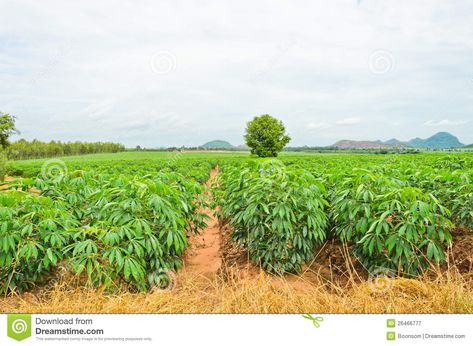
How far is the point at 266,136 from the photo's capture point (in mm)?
57625

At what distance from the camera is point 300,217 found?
3.91 m

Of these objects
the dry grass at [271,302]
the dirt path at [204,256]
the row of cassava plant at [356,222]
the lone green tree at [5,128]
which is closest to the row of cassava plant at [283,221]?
the row of cassava plant at [356,222]

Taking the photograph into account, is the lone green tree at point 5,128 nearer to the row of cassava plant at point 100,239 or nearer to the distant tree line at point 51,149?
the distant tree line at point 51,149

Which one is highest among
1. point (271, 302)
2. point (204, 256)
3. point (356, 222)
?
point (356, 222)

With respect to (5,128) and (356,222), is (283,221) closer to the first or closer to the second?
(356,222)

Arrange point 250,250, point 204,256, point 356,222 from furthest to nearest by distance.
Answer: point 204,256 < point 250,250 < point 356,222

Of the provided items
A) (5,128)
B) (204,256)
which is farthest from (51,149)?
(204,256)

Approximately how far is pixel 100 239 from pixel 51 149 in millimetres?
70449

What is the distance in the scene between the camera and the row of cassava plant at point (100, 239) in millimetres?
3230

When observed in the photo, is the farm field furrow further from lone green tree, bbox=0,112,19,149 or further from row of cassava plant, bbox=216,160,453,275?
lone green tree, bbox=0,112,19,149

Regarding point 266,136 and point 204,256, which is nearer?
point 204,256

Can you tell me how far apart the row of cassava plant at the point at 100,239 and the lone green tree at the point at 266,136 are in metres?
52.4
